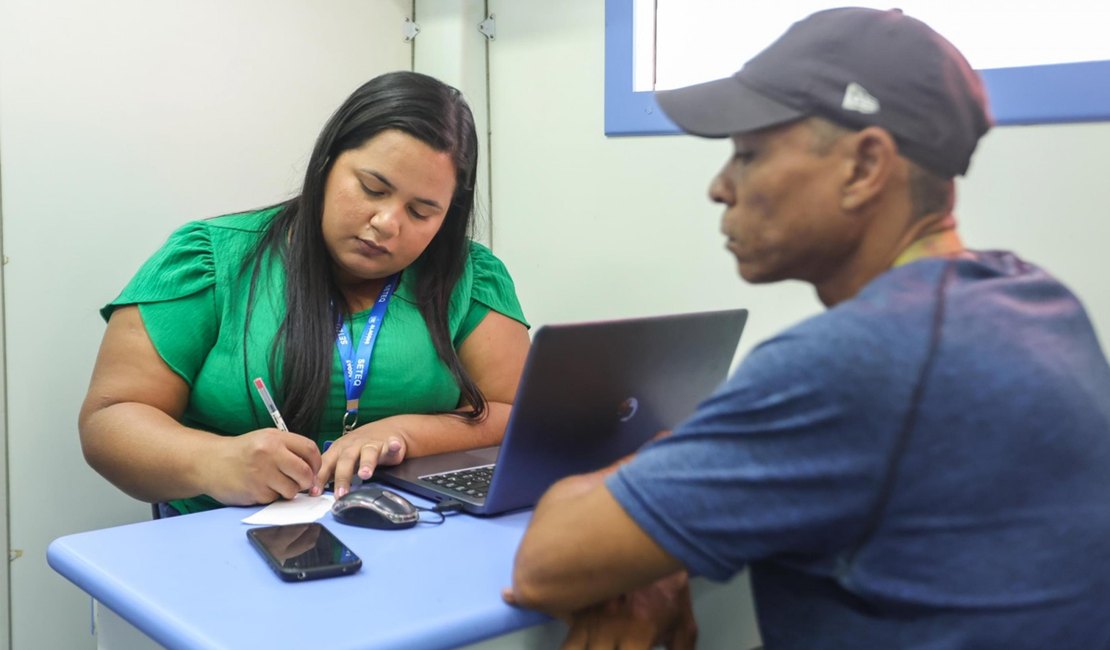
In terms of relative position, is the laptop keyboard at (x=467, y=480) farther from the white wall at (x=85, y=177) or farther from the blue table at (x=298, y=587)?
the white wall at (x=85, y=177)

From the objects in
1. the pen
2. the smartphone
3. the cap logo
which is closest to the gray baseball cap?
the cap logo

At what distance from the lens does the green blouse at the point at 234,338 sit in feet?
5.08

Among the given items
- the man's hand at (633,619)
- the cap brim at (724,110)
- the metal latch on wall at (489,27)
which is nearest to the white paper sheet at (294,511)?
the man's hand at (633,619)

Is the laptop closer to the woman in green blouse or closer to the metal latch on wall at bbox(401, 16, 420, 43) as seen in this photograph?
the woman in green blouse

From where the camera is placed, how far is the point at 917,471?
75cm

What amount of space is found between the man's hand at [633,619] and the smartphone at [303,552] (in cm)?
24

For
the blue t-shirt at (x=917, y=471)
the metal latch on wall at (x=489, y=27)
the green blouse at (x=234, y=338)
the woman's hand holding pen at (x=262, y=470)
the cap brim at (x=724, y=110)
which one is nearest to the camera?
the blue t-shirt at (x=917, y=471)

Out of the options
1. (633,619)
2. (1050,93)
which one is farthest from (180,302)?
(1050,93)

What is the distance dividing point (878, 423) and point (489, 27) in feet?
6.13

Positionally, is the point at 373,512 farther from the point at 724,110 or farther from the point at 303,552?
the point at 724,110

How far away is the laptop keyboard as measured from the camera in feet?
4.25

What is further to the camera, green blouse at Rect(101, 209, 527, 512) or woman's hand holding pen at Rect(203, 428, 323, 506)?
green blouse at Rect(101, 209, 527, 512)

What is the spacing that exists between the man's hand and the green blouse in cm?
74

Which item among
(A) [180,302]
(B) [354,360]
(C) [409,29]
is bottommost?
(B) [354,360]
